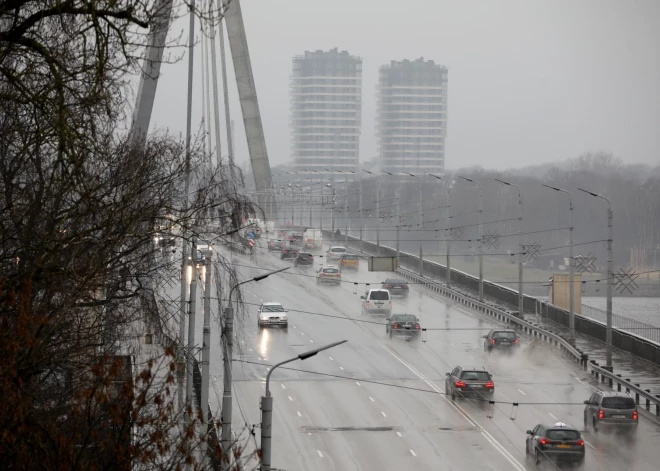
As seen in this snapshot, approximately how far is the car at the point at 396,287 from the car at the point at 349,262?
10933 mm

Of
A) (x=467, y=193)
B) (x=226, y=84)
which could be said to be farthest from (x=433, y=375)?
(x=467, y=193)

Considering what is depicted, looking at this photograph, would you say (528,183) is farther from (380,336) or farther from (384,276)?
(380,336)

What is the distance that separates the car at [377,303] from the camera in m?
51.1

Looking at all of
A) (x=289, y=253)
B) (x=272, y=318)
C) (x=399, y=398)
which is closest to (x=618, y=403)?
(x=399, y=398)

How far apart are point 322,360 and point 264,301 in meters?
13.3

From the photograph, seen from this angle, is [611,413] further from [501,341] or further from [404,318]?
[404,318]

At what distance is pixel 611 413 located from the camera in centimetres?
2841

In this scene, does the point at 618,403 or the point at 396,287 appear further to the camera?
the point at 396,287

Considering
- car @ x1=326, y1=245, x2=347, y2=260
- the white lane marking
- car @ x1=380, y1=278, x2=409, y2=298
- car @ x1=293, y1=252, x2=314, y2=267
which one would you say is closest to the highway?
the white lane marking

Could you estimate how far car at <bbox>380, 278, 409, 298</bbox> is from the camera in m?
57.9

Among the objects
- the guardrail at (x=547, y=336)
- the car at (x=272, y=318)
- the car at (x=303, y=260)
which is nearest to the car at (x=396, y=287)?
the guardrail at (x=547, y=336)

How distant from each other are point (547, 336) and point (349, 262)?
27.5 m

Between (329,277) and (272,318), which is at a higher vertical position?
(272,318)

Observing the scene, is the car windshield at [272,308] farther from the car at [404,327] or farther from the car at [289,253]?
the car at [289,253]
